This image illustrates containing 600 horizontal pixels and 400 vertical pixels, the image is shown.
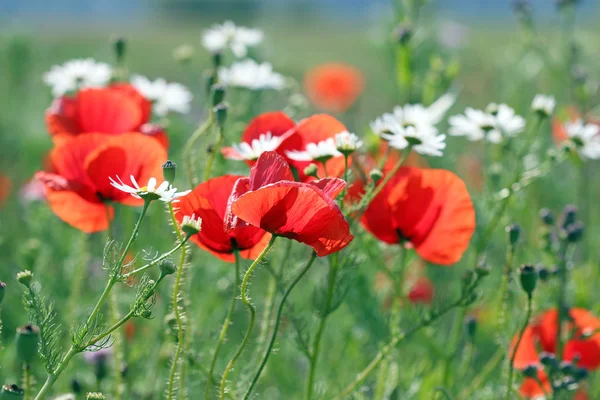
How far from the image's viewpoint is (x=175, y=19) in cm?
1822

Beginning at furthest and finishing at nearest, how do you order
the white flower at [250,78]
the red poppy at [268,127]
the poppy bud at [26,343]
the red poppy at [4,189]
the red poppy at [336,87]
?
the red poppy at [336,87]
the red poppy at [4,189]
the white flower at [250,78]
the red poppy at [268,127]
the poppy bud at [26,343]

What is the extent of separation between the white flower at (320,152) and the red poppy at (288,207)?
13 centimetres

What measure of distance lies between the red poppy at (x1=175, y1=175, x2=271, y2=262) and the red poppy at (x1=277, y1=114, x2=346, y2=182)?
147mm

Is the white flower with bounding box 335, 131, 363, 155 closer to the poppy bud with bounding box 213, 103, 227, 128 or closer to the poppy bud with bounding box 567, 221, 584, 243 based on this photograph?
the poppy bud with bounding box 213, 103, 227, 128

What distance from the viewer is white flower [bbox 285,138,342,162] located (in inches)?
37.7

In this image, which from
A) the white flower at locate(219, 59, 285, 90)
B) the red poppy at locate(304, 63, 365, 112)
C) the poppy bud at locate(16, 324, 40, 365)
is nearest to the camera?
the poppy bud at locate(16, 324, 40, 365)

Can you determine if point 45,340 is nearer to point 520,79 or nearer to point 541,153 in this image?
point 541,153

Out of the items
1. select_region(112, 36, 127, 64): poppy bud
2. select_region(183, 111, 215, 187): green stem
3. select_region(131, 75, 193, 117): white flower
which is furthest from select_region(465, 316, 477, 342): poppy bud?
select_region(112, 36, 127, 64): poppy bud

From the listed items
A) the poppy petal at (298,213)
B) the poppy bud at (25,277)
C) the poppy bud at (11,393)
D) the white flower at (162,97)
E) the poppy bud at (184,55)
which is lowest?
the poppy bud at (11,393)

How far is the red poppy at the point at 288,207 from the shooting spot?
0.77 meters

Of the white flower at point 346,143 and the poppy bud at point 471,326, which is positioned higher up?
the white flower at point 346,143

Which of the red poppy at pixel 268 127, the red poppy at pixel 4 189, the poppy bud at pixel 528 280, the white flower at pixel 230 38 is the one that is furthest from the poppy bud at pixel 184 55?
the red poppy at pixel 4 189

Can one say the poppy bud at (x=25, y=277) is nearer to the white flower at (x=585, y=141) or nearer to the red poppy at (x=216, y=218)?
the red poppy at (x=216, y=218)

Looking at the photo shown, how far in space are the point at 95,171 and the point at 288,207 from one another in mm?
334
